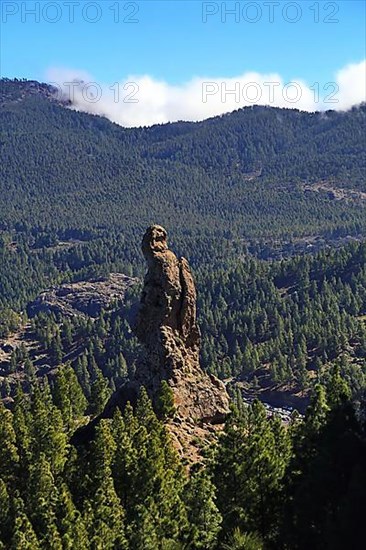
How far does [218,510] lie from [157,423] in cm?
1404

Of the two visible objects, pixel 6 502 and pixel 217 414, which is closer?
pixel 6 502

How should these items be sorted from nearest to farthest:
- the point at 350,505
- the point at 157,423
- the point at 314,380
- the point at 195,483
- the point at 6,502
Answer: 1. the point at 350,505
2. the point at 195,483
3. the point at 6,502
4. the point at 157,423
5. the point at 314,380

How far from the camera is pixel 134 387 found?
82.8 m

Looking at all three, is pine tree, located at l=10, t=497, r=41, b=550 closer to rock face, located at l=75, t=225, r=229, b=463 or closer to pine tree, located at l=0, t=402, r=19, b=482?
pine tree, located at l=0, t=402, r=19, b=482

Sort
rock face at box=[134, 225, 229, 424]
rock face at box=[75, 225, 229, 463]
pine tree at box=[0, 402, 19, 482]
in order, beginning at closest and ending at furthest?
pine tree at box=[0, 402, 19, 482] → rock face at box=[75, 225, 229, 463] → rock face at box=[134, 225, 229, 424]

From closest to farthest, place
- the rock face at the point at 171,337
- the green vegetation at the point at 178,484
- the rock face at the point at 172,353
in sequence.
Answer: the green vegetation at the point at 178,484 → the rock face at the point at 172,353 → the rock face at the point at 171,337

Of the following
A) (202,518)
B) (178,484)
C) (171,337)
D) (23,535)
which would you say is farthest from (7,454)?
(202,518)

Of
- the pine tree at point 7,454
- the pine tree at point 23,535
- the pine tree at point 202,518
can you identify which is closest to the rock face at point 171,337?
the pine tree at point 7,454

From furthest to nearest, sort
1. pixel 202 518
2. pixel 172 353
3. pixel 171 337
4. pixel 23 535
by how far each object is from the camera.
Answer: pixel 171 337 → pixel 172 353 → pixel 202 518 → pixel 23 535

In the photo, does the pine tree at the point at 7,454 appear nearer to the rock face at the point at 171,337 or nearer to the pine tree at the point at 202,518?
the rock face at the point at 171,337

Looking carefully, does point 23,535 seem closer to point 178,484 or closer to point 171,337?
point 178,484

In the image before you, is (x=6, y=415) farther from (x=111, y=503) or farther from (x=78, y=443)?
(x=111, y=503)

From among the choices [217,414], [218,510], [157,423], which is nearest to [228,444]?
[218,510]

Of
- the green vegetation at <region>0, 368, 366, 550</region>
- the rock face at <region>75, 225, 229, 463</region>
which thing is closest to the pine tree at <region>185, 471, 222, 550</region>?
the green vegetation at <region>0, 368, 366, 550</region>
